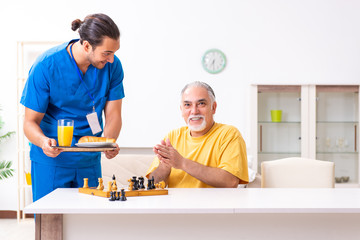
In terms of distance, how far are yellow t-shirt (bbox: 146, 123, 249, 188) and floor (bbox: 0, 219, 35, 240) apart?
2335mm

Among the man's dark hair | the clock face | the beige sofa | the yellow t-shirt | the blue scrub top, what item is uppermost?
the clock face

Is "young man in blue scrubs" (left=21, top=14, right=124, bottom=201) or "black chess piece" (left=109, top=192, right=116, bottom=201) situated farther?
"young man in blue scrubs" (left=21, top=14, right=124, bottom=201)

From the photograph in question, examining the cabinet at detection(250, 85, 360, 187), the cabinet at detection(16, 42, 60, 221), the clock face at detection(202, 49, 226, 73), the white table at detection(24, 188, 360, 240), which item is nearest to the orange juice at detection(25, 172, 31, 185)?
the cabinet at detection(16, 42, 60, 221)

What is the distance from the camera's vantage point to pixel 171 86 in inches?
195

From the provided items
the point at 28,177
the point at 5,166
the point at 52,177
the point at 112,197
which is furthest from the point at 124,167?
the point at 112,197

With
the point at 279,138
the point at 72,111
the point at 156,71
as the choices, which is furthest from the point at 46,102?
the point at 279,138

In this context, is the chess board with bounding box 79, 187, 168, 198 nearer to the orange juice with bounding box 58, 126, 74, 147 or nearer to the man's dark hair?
the orange juice with bounding box 58, 126, 74, 147

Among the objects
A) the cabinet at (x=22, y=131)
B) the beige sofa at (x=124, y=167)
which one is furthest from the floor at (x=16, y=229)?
the beige sofa at (x=124, y=167)

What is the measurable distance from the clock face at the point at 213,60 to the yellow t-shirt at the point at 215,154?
2.68m

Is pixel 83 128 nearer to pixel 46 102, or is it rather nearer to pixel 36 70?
pixel 46 102

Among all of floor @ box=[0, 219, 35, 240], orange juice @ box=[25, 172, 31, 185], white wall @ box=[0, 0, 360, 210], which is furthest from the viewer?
white wall @ box=[0, 0, 360, 210]

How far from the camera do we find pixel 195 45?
4969 millimetres

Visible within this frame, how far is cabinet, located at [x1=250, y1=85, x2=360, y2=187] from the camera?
4.77m

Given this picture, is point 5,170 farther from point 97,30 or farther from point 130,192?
point 130,192
